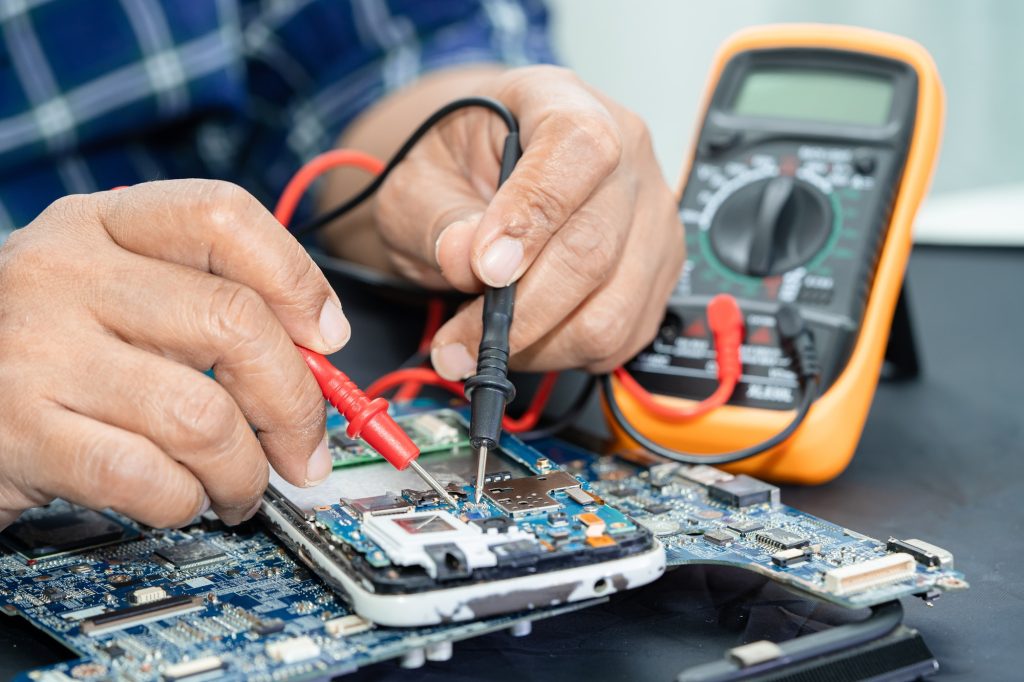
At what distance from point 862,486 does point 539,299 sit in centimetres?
32

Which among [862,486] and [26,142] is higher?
[26,142]

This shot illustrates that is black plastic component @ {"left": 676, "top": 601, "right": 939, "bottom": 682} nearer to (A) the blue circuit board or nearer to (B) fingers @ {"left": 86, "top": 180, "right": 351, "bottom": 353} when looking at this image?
(A) the blue circuit board

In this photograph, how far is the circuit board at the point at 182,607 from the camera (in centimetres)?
57

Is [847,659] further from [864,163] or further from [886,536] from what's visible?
[864,163]

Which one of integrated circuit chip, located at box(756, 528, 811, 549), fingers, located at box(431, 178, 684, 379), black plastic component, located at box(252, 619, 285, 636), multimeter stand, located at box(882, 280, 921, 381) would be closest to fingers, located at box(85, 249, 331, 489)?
black plastic component, located at box(252, 619, 285, 636)

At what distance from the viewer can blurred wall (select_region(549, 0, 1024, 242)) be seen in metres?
1.91

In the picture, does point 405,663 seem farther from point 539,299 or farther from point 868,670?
point 539,299

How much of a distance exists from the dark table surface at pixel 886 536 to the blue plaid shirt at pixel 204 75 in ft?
1.13

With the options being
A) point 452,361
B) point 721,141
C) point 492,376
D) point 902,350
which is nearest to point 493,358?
point 492,376

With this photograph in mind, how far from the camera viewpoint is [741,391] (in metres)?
0.96

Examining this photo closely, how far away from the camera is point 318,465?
2.44 ft

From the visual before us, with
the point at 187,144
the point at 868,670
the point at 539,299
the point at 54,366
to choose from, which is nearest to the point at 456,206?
the point at 539,299

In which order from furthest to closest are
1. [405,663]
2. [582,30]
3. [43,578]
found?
[582,30], [43,578], [405,663]

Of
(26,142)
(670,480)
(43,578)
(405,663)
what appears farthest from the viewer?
(26,142)
